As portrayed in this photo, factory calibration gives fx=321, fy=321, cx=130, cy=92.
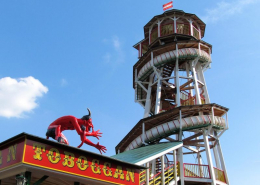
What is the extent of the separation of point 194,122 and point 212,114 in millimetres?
1678

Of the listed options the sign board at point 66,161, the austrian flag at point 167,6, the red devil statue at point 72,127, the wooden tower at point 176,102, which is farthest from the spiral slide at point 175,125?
the austrian flag at point 167,6

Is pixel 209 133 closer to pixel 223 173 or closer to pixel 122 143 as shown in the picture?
pixel 223 173

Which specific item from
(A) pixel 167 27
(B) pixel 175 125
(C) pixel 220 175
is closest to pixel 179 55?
(A) pixel 167 27

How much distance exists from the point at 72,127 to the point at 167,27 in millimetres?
23424

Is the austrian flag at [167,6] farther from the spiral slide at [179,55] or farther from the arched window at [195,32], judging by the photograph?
the spiral slide at [179,55]

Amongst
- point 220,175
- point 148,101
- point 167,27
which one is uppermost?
point 167,27

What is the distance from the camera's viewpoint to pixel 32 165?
1183 cm

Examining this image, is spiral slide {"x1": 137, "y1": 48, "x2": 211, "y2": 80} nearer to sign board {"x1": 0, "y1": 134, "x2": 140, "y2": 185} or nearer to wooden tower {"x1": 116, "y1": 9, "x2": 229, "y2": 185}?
wooden tower {"x1": 116, "y1": 9, "x2": 229, "y2": 185}

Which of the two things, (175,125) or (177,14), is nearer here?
(175,125)

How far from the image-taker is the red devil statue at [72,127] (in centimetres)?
1650

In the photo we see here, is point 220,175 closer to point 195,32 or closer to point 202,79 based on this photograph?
point 202,79

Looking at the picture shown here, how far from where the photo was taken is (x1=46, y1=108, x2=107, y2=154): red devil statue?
54.1ft

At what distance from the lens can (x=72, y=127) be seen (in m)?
17.1

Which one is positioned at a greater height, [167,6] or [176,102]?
[167,6]
